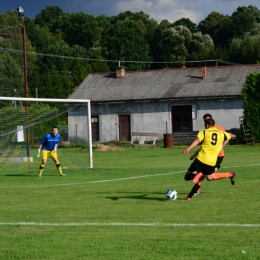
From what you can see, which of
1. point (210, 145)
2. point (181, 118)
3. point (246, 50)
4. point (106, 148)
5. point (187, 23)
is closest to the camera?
point (210, 145)

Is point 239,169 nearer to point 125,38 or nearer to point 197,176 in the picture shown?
point 197,176

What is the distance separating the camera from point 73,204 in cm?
1532

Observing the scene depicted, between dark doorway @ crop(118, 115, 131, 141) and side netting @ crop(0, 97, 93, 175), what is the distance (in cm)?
2390

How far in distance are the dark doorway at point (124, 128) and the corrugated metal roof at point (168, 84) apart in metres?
1.70

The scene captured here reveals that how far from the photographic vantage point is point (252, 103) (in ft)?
161

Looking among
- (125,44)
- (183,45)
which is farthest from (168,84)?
(125,44)

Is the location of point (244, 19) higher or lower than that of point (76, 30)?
lower

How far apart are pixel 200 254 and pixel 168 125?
4884cm

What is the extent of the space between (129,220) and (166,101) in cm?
4574

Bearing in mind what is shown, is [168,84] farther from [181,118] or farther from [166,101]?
[181,118]

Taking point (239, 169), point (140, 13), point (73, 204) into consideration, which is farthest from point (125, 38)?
point (73, 204)

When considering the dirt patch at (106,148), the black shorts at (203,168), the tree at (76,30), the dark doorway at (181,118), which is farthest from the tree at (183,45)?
the black shorts at (203,168)

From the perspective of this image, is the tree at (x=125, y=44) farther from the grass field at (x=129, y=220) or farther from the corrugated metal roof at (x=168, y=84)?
the grass field at (x=129, y=220)

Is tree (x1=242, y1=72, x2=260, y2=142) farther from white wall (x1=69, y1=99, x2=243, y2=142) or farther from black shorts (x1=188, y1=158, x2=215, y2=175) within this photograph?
black shorts (x1=188, y1=158, x2=215, y2=175)
